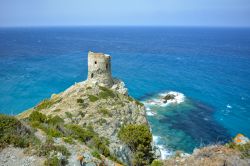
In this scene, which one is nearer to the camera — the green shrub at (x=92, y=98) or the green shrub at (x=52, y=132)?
the green shrub at (x=52, y=132)

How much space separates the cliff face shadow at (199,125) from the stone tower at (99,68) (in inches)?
802

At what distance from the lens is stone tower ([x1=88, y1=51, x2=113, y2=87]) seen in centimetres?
3703

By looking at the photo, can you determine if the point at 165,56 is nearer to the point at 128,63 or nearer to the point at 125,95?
the point at 128,63

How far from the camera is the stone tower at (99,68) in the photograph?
121 ft

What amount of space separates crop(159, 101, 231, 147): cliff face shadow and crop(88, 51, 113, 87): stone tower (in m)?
20.4

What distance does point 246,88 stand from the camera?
72.7m

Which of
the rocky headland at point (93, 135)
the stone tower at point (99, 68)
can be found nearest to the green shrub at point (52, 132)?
the rocky headland at point (93, 135)

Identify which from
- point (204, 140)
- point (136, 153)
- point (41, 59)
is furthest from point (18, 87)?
point (136, 153)

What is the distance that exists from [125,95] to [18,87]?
45.3 metres

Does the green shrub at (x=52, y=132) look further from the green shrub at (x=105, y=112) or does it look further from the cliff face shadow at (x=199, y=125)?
the cliff face shadow at (x=199, y=125)


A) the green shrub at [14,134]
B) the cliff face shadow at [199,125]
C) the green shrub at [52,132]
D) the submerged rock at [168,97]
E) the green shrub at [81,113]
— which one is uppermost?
the green shrub at [14,134]

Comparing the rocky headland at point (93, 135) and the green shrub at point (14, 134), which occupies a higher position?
the green shrub at point (14, 134)

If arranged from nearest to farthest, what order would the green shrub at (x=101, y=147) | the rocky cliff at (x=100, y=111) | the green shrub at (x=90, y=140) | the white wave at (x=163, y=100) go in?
the green shrub at (x=101, y=147) → the green shrub at (x=90, y=140) → the rocky cliff at (x=100, y=111) → the white wave at (x=163, y=100)

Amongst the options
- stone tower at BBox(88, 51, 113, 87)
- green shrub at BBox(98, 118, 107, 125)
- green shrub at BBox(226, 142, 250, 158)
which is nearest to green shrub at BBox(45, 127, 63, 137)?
green shrub at BBox(98, 118, 107, 125)
